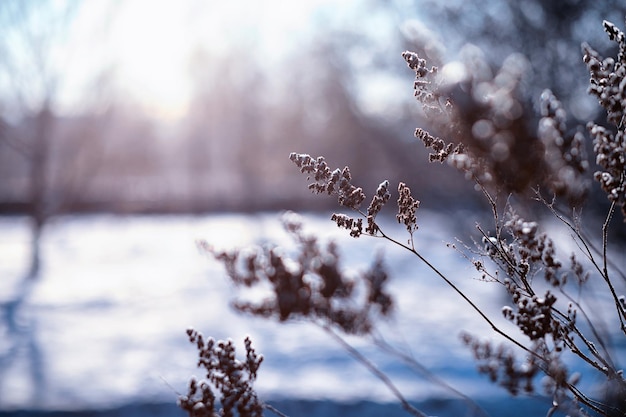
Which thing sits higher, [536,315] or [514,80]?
[514,80]

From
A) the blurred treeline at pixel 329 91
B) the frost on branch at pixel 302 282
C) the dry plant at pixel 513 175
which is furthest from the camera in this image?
the blurred treeline at pixel 329 91

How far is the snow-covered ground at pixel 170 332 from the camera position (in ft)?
20.8

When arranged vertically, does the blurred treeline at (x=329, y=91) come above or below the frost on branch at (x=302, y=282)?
above

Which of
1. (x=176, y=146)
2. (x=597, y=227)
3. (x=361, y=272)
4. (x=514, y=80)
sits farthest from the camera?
(x=176, y=146)

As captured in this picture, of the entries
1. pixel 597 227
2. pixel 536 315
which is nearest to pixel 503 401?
pixel 597 227

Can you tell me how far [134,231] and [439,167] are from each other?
14882 mm

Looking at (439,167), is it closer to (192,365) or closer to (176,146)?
(192,365)

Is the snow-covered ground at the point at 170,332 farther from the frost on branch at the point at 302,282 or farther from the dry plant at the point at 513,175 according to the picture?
the frost on branch at the point at 302,282

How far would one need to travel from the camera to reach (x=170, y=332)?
8.75 metres

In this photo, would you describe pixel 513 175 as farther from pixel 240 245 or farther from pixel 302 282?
pixel 240 245

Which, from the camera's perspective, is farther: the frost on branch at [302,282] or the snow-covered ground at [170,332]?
the snow-covered ground at [170,332]

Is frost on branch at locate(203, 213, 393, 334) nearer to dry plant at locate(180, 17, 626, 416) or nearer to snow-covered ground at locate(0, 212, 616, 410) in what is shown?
snow-covered ground at locate(0, 212, 616, 410)

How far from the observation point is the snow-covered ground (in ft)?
20.8

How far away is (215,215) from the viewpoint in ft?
79.8
